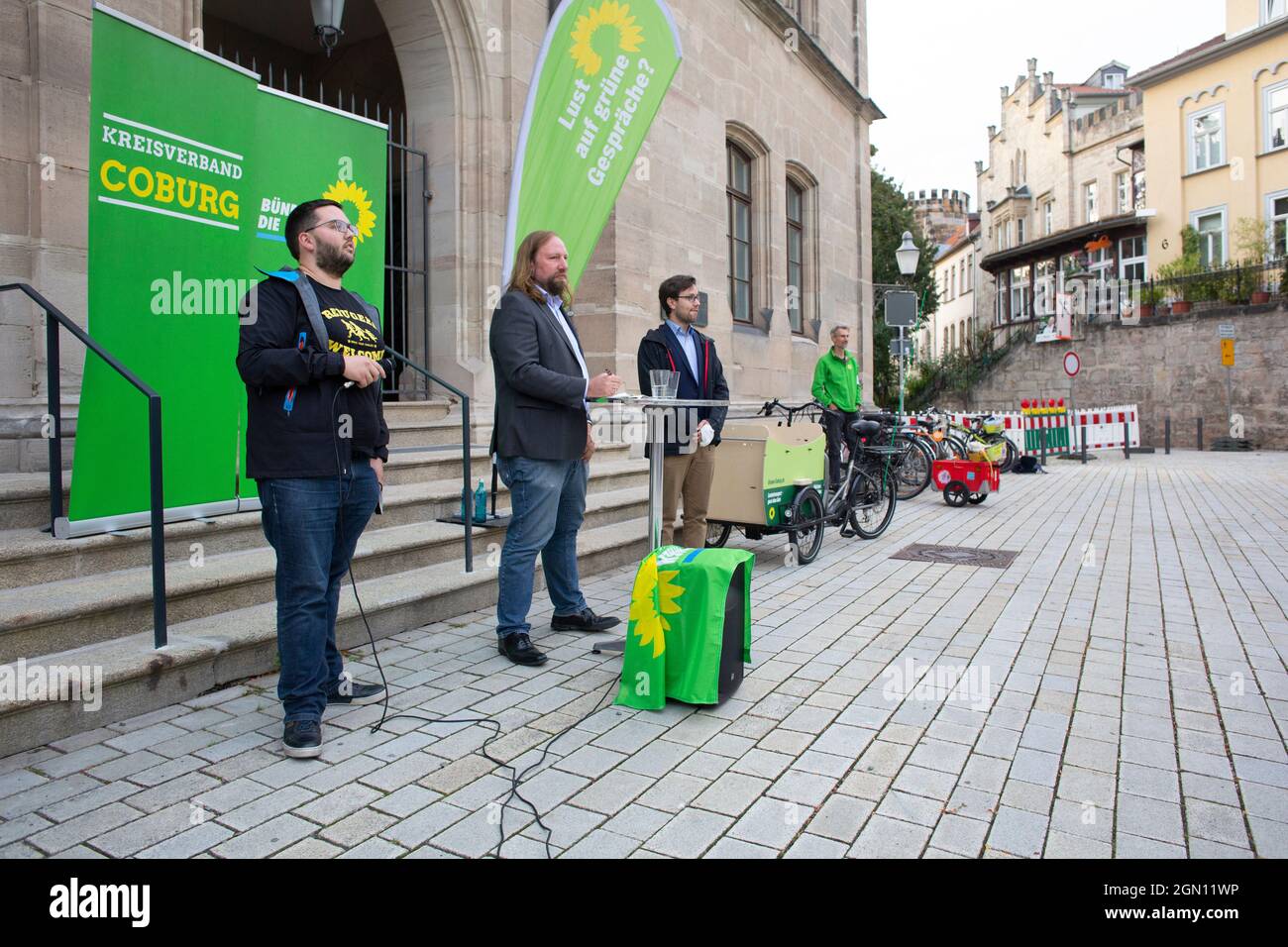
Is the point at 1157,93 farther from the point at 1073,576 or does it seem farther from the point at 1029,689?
the point at 1029,689

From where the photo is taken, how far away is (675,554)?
153 inches

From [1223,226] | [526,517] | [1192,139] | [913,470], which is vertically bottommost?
[526,517]

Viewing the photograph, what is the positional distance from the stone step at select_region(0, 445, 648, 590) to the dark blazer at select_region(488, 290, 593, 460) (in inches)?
64.0

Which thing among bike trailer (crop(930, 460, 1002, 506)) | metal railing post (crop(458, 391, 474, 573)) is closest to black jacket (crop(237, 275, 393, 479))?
metal railing post (crop(458, 391, 474, 573))

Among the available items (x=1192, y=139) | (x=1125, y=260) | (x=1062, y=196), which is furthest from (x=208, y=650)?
(x=1062, y=196)


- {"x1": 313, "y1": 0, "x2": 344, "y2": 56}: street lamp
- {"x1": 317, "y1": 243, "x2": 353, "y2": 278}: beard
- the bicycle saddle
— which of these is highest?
{"x1": 313, "y1": 0, "x2": 344, "y2": 56}: street lamp

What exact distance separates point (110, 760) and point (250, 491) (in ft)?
7.01

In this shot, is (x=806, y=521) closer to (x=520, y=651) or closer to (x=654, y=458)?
(x=654, y=458)

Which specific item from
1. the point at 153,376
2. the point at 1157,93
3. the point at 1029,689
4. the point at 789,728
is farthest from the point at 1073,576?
the point at 1157,93

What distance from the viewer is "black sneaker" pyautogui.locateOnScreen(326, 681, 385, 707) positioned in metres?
3.79

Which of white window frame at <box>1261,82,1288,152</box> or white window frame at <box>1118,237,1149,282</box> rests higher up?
white window frame at <box>1261,82,1288,152</box>

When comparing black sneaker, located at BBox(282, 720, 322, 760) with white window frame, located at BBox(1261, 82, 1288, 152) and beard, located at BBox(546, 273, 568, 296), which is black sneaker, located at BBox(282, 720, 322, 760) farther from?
white window frame, located at BBox(1261, 82, 1288, 152)

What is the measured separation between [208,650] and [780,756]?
8.04ft

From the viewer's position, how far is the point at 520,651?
438 cm
